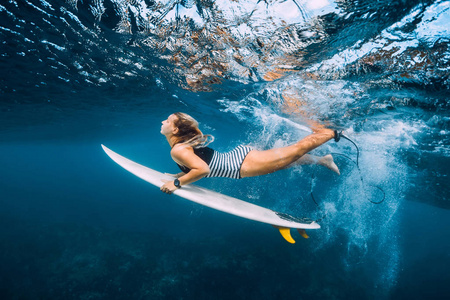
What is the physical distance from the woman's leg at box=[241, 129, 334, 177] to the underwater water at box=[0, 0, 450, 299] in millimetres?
2573

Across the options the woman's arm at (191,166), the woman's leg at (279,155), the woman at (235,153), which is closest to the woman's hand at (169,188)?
the woman's arm at (191,166)

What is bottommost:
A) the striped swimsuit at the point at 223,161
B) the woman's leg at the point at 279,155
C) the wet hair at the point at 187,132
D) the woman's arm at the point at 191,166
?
the woman's leg at the point at 279,155

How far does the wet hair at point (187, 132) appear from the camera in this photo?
373 centimetres

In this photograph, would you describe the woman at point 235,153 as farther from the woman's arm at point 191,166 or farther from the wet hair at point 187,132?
the woman's arm at point 191,166

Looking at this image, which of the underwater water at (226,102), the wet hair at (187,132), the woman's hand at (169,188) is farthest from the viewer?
the underwater water at (226,102)

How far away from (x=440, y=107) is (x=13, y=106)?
24.3 metres

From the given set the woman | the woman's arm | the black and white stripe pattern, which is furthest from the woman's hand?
the black and white stripe pattern

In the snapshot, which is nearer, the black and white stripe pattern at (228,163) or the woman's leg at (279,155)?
the woman's leg at (279,155)

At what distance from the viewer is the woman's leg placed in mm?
3614

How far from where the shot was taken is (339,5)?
3471mm

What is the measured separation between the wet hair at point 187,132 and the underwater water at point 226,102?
8.75 feet

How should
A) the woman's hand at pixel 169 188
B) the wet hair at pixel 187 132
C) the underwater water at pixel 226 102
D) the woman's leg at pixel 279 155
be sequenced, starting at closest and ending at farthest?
the woman's hand at pixel 169 188 < the woman's leg at pixel 279 155 < the wet hair at pixel 187 132 < the underwater water at pixel 226 102

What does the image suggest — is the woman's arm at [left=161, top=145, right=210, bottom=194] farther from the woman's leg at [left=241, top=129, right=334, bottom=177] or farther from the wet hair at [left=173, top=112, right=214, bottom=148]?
the woman's leg at [left=241, top=129, right=334, bottom=177]

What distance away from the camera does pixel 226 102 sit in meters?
12.1
